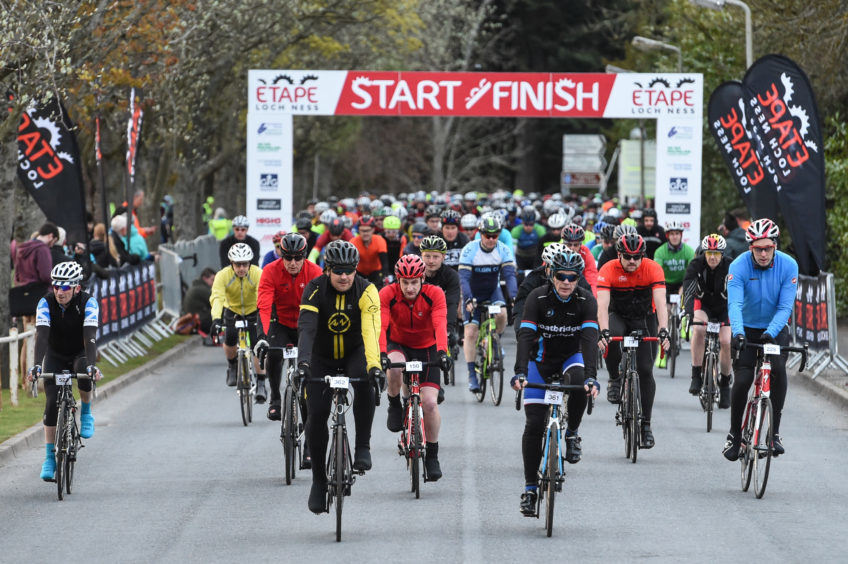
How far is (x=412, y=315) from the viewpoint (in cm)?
1193

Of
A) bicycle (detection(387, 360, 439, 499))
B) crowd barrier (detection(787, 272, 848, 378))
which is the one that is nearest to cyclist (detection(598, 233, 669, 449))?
bicycle (detection(387, 360, 439, 499))

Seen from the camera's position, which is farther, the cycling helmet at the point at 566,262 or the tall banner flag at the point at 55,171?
the tall banner flag at the point at 55,171

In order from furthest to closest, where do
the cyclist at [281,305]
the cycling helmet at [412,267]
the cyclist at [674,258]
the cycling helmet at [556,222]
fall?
the cycling helmet at [556,222]
the cyclist at [674,258]
the cyclist at [281,305]
the cycling helmet at [412,267]

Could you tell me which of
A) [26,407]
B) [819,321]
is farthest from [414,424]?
[819,321]

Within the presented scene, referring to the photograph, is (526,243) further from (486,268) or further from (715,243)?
(715,243)

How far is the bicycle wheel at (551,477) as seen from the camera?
9648 mm

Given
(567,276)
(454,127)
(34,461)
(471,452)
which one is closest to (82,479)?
(34,461)

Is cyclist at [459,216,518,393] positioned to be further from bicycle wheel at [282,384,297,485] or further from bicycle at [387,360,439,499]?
bicycle at [387,360,439,499]

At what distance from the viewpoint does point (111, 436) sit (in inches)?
595

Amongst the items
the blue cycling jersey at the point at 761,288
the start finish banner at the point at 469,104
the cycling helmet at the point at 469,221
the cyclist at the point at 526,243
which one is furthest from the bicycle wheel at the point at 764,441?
the start finish banner at the point at 469,104

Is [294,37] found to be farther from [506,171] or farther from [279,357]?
[506,171]

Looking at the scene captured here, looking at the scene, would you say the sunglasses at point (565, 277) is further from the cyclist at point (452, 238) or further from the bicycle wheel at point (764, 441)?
the cyclist at point (452, 238)

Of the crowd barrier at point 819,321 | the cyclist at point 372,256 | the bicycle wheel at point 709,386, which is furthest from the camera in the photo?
the cyclist at point 372,256

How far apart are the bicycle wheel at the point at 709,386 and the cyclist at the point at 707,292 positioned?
8.5 inches
